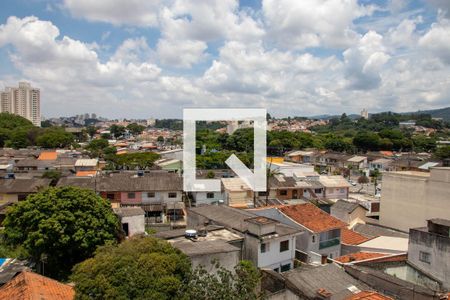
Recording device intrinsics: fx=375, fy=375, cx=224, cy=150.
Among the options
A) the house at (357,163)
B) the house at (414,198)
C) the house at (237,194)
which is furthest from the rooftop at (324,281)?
the house at (357,163)

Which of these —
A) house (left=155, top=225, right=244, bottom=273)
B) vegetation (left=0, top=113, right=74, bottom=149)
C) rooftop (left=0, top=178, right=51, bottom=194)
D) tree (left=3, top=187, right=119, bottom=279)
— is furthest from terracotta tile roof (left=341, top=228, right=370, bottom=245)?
vegetation (left=0, top=113, right=74, bottom=149)

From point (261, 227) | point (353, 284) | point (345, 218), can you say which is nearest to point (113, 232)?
point (261, 227)

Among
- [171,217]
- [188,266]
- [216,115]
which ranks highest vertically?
[216,115]

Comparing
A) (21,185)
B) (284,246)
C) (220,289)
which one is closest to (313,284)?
(284,246)

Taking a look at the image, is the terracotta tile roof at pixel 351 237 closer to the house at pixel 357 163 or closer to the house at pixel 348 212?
the house at pixel 348 212

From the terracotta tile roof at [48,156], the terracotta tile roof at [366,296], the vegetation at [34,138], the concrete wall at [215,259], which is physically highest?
the vegetation at [34,138]

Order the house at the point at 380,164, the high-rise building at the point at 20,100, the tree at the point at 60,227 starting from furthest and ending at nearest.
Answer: the high-rise building at the point at 20,100, the house at the point at 380,164, the tree at the point at 60,227

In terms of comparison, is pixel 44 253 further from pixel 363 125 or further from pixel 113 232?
pixel 363 125
